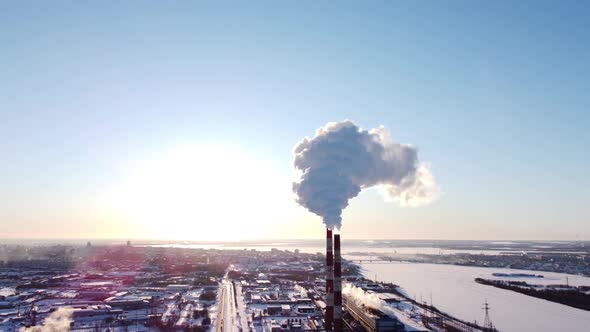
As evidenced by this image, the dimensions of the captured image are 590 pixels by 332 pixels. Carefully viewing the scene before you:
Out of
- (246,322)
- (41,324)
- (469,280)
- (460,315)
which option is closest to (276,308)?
(246,322)

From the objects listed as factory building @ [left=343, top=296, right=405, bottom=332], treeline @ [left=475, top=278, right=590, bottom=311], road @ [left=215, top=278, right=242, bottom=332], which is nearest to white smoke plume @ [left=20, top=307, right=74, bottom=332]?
road @ [left=215, top=278, right=242, bottom=332]

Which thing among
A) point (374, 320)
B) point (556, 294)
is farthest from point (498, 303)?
point (374, 320)

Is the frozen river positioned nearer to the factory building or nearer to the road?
the factory building

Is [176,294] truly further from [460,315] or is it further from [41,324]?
[460,315]

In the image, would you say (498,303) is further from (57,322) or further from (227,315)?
(57,322)

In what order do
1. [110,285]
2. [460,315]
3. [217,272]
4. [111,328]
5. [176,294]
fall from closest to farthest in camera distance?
[111,328]
[460,315]
[176,294]
[110,285]
[217,272]
